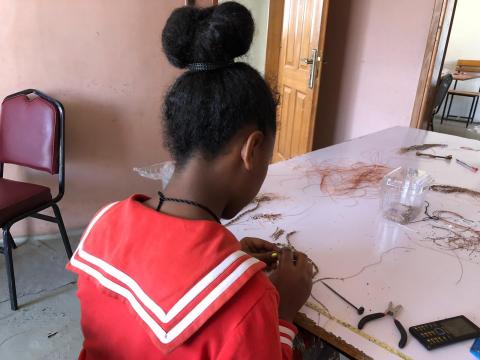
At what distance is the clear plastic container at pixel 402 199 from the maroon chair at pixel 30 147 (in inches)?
59.4

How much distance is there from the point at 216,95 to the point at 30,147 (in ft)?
5.38

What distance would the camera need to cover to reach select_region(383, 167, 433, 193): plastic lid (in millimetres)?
1255

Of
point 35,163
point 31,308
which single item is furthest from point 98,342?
point 35,163

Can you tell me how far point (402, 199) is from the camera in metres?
1.23

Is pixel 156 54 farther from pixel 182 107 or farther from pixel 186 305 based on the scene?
pixel 186 305

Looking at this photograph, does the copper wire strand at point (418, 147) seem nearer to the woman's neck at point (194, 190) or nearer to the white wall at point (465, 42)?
the woman's neck at point (194, 190)

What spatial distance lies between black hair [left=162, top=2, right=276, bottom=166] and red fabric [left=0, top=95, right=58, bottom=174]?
4.64 ft

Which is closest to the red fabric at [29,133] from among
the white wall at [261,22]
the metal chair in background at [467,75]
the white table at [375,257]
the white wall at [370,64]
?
the white table at [375,257]

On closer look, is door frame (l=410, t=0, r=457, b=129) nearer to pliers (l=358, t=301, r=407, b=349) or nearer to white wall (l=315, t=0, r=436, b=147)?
white wall (l=315, t=0, r=436, b=147)

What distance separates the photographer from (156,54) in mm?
2342

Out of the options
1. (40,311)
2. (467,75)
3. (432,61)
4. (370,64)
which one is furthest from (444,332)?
(467,75)

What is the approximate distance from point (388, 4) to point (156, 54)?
1.86 meters

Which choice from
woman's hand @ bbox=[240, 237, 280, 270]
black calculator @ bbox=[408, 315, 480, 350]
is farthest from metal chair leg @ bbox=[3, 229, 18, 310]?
black calculator @ bbox=[408, 315, 480, 350]

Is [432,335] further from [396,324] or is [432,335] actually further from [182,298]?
[182,298]
